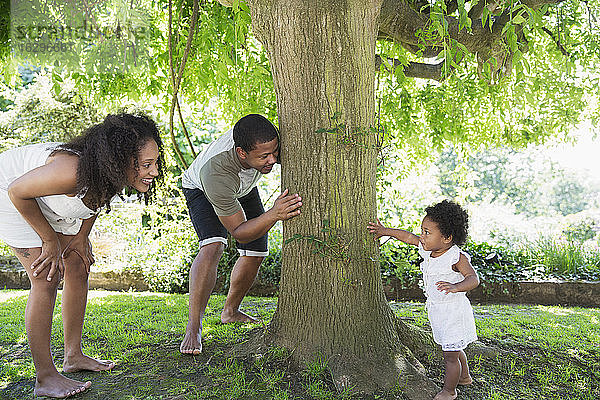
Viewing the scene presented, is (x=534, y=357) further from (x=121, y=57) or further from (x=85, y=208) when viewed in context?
(x=121, y=57)

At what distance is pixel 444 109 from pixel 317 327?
3.54 m

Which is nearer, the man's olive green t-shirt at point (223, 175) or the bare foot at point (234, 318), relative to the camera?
the man's olive green t-shirt at point (223, 175)

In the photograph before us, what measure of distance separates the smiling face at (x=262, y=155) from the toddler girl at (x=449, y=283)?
0.74 metres

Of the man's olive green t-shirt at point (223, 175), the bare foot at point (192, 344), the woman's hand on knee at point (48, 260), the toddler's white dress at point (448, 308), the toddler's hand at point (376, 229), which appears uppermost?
the man's olive green t-shirt at point (223, 175)

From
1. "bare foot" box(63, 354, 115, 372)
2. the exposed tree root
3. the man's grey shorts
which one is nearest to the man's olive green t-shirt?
the man's grey shorts

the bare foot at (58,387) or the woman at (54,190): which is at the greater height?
the woman at (54,190)

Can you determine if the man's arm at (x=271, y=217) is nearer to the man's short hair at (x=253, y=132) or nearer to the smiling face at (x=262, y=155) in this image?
the smiling face at (x=262, y=155)

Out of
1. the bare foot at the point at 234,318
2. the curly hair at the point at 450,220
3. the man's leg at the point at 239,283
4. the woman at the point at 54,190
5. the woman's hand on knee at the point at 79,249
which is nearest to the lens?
the woman at the point at 54,190

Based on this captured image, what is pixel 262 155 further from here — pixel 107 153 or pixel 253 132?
pixel 107 153

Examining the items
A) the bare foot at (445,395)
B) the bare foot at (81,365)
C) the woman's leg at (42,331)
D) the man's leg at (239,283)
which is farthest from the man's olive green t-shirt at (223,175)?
the bare foot at (445,395)

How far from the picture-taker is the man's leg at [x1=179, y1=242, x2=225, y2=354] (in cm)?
335

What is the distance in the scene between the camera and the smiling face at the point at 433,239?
114 inches

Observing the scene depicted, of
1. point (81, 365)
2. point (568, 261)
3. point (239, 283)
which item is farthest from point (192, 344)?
point (568, 261)

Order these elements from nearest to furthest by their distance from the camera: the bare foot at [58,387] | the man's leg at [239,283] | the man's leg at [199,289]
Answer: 1. the bare foot at [58,387]
2. the man's leg at [199,289]
3. the man's leg at [239,283]
